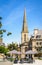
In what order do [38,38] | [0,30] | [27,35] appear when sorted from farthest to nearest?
[27,35]
[38,38]
[0,30]

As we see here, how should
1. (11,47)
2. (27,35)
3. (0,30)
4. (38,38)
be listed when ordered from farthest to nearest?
(27,35), (11,47), (38,38), (0,30)

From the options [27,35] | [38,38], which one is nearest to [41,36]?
[38,38]

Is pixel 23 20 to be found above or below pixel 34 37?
above

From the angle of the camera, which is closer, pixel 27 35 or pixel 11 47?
pixel 11 47

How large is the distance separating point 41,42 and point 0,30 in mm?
62440

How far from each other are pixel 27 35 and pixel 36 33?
29.4 metres

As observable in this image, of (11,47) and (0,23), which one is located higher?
(0,23)

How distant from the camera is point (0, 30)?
2398cm

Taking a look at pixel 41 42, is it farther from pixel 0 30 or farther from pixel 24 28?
pixel 0 30

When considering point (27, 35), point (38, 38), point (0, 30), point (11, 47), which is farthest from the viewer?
point (27, 35)

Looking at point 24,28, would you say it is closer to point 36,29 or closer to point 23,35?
point 23,35

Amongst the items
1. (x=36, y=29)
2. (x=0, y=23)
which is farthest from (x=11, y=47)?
(x=0, y=23)

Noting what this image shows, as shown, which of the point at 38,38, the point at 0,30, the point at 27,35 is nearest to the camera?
the point at 0,30

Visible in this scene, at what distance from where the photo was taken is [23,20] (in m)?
118
